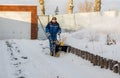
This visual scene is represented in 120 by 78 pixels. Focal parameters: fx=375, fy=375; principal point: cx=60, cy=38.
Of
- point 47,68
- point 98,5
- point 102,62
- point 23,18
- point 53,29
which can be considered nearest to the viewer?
point 102,62

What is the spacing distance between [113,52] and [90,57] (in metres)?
1.44

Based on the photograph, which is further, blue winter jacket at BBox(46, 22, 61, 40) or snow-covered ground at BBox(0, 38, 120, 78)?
blue winter jacket at BBox(46, 22, 61, 40)

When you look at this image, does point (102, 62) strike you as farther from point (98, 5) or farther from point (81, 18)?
point (98, 5)

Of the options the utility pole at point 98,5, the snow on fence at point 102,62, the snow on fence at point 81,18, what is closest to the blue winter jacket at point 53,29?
the snow on fence at point 102,62

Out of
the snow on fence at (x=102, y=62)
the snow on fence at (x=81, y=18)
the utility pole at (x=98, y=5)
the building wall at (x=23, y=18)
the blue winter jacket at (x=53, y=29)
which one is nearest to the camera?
the snow on fence at (x=102, y=62)

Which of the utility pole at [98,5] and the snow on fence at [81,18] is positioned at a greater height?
the utility pole at [98,5]

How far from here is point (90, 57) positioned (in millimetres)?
12961

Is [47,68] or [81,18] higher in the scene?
[81,18]

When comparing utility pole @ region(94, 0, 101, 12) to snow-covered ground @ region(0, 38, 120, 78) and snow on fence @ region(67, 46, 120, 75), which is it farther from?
snow on fence @ region(67, 46, 120, 75)

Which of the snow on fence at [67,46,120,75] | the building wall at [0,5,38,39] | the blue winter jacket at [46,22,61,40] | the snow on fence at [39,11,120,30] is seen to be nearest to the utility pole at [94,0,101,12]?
the snow on fence at [39,11,120,30]

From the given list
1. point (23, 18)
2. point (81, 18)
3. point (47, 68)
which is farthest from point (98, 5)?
point (47, 68)

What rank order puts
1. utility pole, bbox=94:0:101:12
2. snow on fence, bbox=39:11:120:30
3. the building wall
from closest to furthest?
snow on fence, bbox=39:11:120:30
the building wall
utility pole, bbox=94:0:101:12

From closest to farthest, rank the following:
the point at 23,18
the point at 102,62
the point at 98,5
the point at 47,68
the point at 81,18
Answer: the point at 102,62 → the point at 47,68 → the point at 23,18 → the point at 81,18 → the point at 98,5

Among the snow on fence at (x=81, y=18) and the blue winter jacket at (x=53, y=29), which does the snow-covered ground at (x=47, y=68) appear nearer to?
the blue winter jacket at (x=53, y=29)
